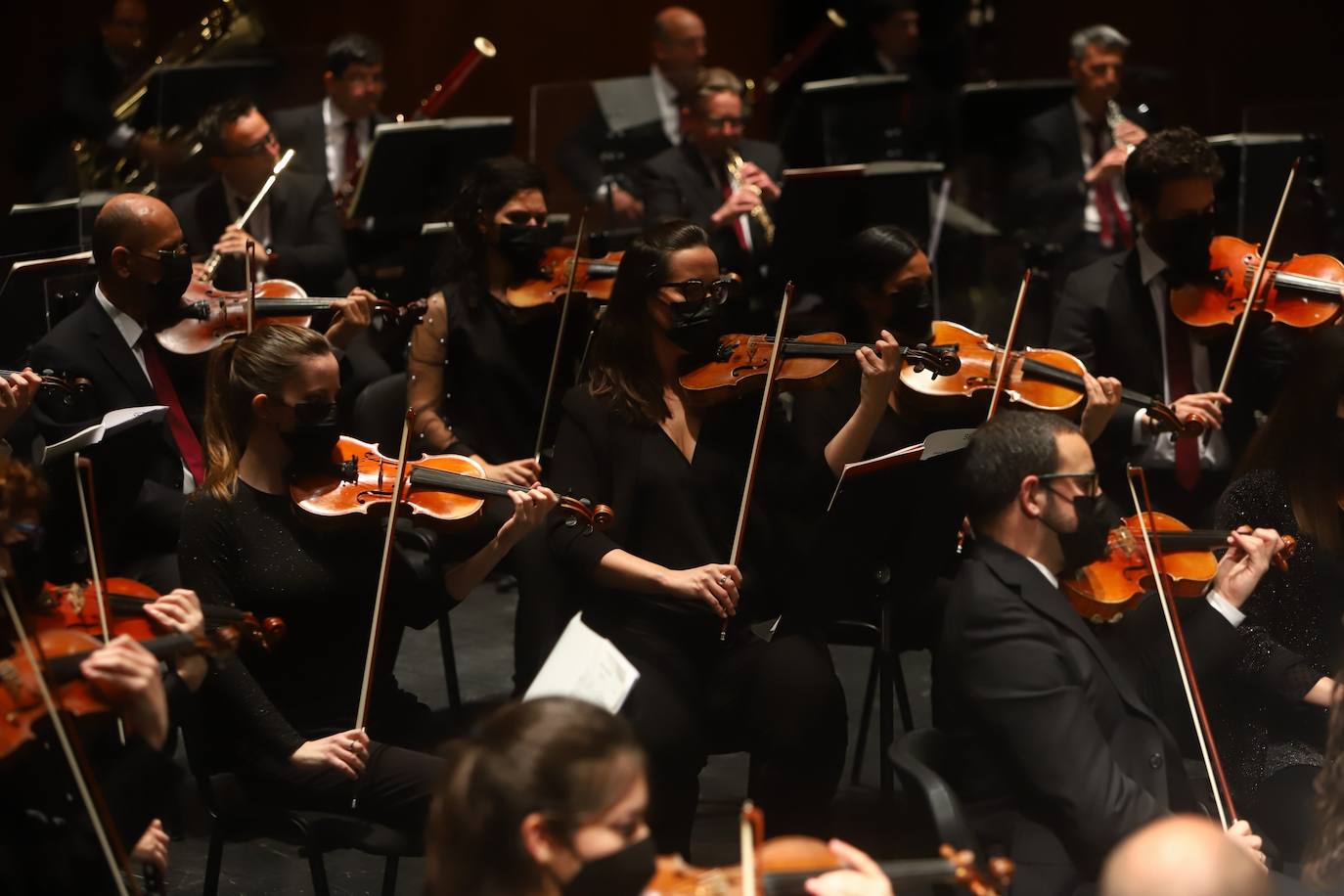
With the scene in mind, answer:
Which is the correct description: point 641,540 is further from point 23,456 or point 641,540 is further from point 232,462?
point 23,456

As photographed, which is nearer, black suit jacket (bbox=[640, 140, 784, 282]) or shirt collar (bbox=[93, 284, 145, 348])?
shirt collar (bbox=[93, 284, 145, 348])

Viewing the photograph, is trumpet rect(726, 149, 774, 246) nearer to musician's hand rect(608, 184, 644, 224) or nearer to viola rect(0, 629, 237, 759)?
musician's hand rect(608, 184, 644, 224)

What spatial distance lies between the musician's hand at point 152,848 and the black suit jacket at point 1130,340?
99.0 inches

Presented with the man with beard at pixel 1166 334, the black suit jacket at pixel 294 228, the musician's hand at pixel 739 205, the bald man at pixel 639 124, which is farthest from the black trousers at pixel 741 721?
the bald man at pixel 639 124

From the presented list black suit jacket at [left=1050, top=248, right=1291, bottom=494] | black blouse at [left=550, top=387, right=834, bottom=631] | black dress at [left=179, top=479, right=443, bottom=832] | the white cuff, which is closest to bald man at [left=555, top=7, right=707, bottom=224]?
black suit jacket at [left=1050, top=248, right=1291, bottom=494]

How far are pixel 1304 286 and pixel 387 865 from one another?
8.54 ft

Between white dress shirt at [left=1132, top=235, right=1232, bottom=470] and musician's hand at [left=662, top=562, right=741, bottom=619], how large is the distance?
1.42 metres

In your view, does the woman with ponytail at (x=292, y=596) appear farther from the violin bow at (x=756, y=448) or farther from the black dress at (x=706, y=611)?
the violin bow at (x=756, y=448)

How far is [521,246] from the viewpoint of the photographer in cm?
413

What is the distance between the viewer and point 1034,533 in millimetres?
2514

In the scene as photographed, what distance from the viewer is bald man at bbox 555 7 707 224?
5.90 meters

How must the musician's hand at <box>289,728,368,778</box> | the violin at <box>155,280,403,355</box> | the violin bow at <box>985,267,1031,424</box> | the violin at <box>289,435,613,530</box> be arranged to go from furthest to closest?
the violin at <box>155,280,403,355</box> < the violin bow at <box>985,267,1031,424</box> < the violin at <box>289,435,613,530</box> < the musician's hand at <box>289,728,368,778</box>

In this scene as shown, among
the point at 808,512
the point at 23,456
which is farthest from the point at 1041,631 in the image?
the point at 23,456

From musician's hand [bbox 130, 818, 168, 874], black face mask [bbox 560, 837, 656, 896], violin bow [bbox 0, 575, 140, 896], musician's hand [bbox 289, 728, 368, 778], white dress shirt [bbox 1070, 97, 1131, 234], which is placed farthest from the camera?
white dress shirt [bbox 1070, 97, 1131, 234]
